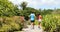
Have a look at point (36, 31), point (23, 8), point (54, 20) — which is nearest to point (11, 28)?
point (36, 31)

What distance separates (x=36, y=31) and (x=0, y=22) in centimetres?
302

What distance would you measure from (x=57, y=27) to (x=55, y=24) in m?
0.26

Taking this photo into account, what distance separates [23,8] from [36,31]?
24.6 m

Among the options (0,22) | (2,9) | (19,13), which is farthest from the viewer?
(19,13)

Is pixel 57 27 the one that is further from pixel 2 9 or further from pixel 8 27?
pixel 2 9

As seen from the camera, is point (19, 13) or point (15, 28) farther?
point (19, 13)

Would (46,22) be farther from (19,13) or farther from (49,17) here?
(19,13)

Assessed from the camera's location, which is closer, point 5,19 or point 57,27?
point 57,27

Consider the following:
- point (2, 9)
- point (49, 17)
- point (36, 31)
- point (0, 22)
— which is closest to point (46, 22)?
point (49, 17)

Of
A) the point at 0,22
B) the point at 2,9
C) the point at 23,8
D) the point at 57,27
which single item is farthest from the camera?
the point at 23,8

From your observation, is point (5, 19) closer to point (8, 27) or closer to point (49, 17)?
point (8, 27)

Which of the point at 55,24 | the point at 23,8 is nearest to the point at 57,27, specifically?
the point at 55,24

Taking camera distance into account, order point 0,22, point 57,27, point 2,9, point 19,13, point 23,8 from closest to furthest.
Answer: point 57,27, point 0,22, point 2,9, point 19,13, point 23,8

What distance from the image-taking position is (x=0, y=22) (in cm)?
2072
